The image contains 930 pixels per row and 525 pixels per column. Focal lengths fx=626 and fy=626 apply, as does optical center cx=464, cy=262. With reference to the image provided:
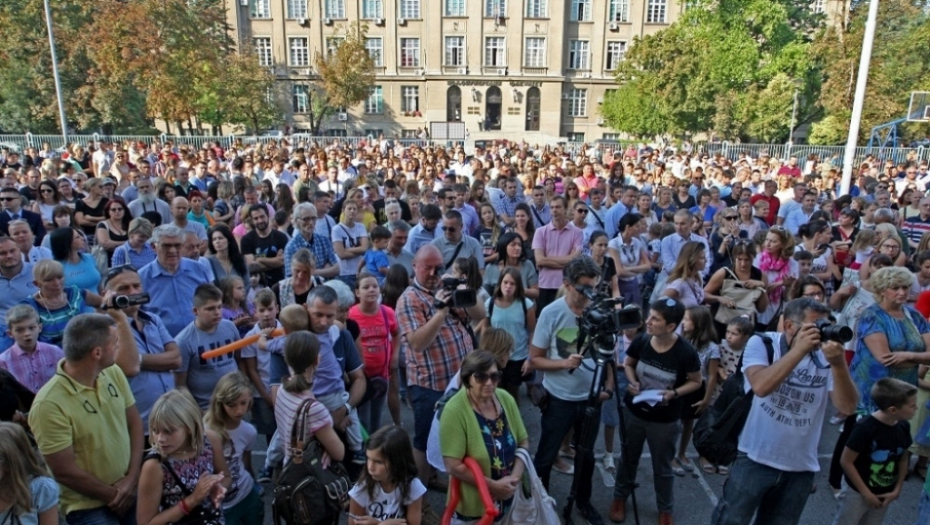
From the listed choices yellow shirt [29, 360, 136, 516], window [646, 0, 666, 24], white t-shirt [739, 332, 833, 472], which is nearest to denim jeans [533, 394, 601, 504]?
white t-shirt [739, 332, 833, 472]

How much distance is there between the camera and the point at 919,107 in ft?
72.3

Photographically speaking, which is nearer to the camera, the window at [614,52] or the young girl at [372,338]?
the young girl at [372,338]

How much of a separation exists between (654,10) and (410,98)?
60.5 feet

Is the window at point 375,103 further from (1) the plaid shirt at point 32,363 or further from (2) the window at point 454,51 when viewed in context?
(1) the plaid shirt at point 32,363

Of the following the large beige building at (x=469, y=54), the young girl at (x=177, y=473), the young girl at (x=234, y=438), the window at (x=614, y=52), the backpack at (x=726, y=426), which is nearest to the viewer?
the young girl at (x=177, y=473)

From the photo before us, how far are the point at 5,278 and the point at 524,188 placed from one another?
26.1ft

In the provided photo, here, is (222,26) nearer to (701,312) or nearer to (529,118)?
(529,118)

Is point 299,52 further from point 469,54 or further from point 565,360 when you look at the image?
point 565,360

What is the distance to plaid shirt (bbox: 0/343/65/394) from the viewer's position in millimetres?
3715

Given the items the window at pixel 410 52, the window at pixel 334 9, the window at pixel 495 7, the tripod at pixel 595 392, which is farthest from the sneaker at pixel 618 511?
the window at pixel 334 9

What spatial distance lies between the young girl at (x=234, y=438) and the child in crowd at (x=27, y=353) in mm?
1004

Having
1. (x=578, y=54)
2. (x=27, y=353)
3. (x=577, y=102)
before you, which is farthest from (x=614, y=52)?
(x=27, y=353)

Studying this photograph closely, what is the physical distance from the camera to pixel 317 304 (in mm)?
4039

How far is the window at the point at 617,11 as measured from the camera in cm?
4438
